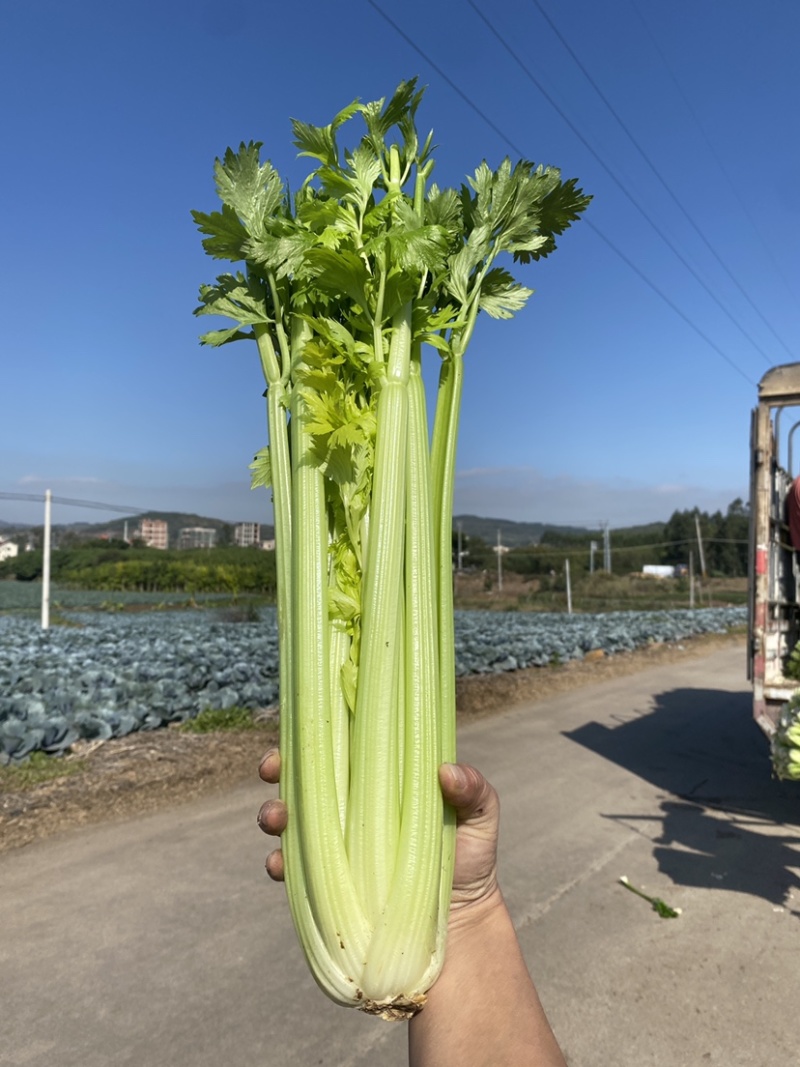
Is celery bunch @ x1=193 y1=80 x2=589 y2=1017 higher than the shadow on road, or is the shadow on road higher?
celery bunch @ x1=193 y1=80 x2=589 y2=1017

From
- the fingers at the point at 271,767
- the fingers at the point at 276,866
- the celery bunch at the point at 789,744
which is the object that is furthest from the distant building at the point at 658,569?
the fingers at the point at 276,866

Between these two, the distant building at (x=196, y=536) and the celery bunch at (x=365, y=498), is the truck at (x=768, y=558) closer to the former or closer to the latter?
the celery bunch at (x=365, y=498)

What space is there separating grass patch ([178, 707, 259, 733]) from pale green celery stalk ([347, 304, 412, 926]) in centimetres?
762

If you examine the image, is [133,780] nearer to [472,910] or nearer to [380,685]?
[472,910]

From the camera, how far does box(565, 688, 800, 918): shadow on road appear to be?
5.36 meters

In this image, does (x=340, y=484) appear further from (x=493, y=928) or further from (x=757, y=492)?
(x=757, y=492)

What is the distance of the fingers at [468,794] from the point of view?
5.81ft

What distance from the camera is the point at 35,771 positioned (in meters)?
6.93

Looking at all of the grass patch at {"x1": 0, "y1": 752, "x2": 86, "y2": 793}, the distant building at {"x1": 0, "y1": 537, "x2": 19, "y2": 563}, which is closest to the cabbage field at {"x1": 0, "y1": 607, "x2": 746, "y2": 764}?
the grass patch at {"x1": 0, "y1": 752, "x2": 86, "y2": 793}

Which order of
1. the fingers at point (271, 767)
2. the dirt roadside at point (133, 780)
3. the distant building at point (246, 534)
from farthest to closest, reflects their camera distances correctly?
the distant building at point (246, 534) < the dirt roadside at point (133, 780) < the fingers at point (271, 767)

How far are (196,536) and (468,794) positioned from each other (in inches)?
2081

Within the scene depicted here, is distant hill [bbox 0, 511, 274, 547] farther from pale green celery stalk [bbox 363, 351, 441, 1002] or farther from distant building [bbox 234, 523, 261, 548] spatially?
pale green celery stalk [bbox 363, 351, 441, 1002]

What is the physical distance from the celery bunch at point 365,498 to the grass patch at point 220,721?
297 inches

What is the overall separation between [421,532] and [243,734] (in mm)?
7546
